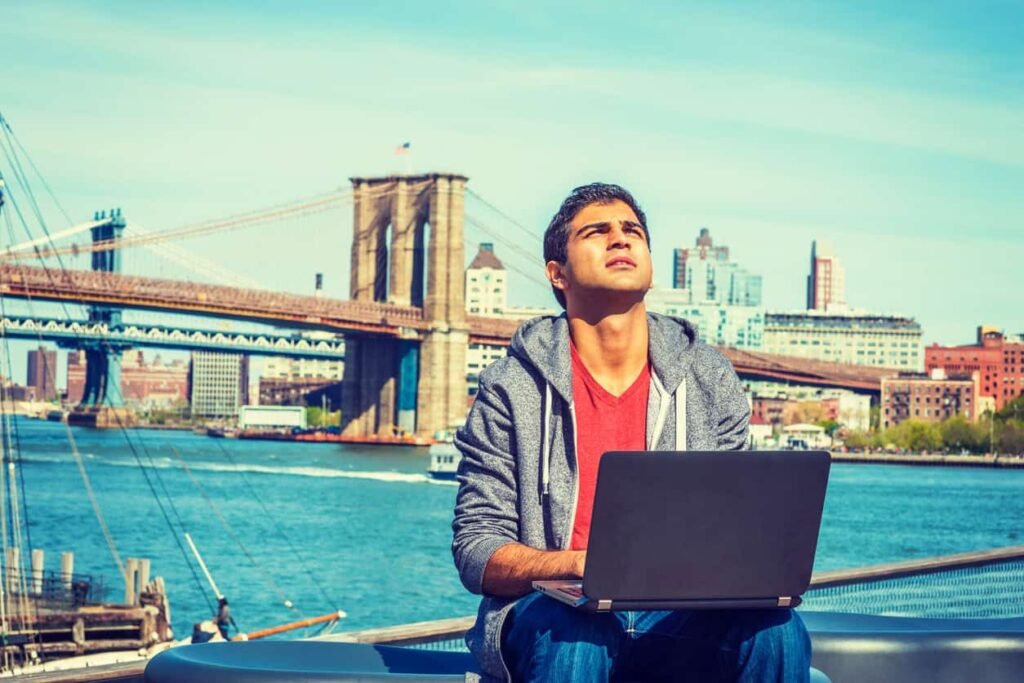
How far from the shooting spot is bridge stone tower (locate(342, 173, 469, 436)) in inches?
1949

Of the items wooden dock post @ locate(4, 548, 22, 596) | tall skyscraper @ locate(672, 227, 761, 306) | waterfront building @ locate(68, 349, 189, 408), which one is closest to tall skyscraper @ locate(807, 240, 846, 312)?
tall skyscraper @ locate(672, 227, 761, 306)

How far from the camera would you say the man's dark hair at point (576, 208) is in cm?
222

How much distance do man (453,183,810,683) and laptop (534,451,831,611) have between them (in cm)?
13

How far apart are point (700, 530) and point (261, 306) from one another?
38014mm

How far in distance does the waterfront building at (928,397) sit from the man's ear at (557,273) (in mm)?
67519

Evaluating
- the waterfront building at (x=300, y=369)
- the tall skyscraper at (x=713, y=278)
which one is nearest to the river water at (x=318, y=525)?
the waterfront building at (x=300, y=369)

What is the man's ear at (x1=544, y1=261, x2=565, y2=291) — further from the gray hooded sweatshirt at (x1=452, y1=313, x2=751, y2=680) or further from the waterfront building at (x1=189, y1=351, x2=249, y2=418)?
the waterfront building at (x1=189, y1=351, x2=249, y2=418)

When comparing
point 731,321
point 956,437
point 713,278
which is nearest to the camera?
point 956,437

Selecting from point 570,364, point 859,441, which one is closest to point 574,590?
point 570,364

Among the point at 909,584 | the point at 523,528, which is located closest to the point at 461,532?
the point at 523,528

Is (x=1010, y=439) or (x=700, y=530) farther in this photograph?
(x=1010, y=439)

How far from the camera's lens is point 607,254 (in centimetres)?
216

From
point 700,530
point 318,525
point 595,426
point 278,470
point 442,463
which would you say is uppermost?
point 595,426

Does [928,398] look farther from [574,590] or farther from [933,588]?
[574,590]
